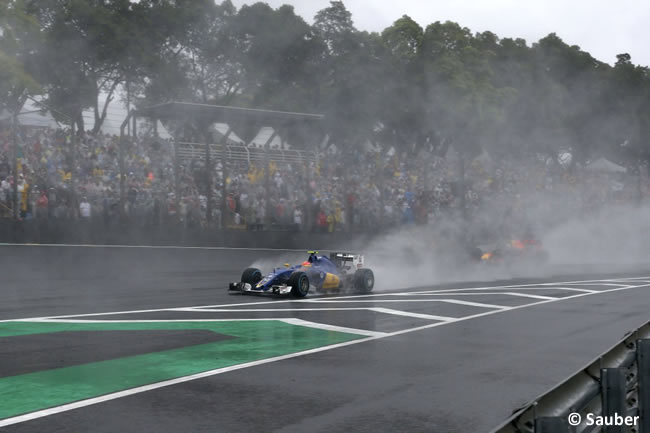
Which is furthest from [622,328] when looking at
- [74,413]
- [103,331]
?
[74,413]

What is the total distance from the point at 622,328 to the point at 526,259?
15542 millimetres

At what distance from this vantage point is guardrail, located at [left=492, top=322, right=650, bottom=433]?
3082 millimetres

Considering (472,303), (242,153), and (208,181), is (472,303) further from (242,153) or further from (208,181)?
(242,153)

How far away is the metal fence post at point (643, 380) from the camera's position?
473 centimetres

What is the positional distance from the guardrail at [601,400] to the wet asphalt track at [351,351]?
1.45 m

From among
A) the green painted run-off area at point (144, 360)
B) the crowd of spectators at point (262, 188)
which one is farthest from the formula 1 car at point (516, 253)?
the green painted run-off area at point (144, 360)

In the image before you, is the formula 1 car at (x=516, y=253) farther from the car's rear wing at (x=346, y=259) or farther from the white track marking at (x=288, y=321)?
the white track marking at (x=288, y=321)

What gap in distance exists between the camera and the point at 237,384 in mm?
7324

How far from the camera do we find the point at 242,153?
77.4 feet

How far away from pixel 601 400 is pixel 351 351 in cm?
535

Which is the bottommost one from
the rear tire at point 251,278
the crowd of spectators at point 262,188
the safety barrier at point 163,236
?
Result: the rear tire at point 251,278

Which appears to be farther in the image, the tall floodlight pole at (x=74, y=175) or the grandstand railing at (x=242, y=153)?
the grandstand railing at (x=242, y=153)

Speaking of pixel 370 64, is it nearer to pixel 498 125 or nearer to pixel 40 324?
pixel 498 125

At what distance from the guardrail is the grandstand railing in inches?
692
